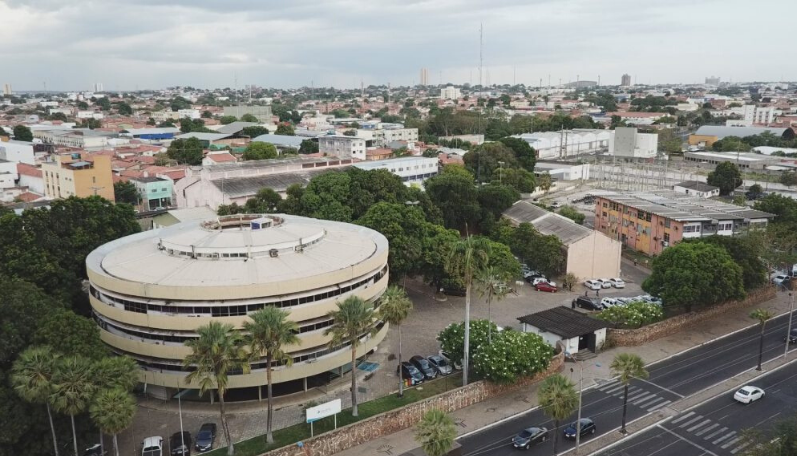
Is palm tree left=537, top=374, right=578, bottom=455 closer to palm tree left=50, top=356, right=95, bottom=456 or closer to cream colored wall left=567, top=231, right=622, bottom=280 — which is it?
palm tree left=50, top=356, right=95, bottom=456

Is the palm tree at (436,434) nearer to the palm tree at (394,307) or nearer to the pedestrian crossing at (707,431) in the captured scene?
the palm tree at (394,307)

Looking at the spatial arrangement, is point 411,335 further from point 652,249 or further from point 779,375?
point 652,249

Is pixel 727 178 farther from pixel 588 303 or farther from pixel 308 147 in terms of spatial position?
pixel 308 147

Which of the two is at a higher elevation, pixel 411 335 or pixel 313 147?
pixel 313 147

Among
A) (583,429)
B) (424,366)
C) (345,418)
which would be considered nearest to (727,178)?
(424,366)

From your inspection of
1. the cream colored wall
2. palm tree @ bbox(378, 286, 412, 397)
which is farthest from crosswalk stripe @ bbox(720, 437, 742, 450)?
the cream colored wall

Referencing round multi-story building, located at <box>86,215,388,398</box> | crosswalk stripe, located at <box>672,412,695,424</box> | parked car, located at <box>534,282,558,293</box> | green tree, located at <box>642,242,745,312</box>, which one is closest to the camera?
round multi-story building, located at <box>86,215,388,398</box>

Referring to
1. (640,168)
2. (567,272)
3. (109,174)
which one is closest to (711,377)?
(567,272)

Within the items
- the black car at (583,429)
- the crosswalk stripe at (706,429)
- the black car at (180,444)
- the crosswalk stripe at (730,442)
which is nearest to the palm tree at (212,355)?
the black car at (180,444)
